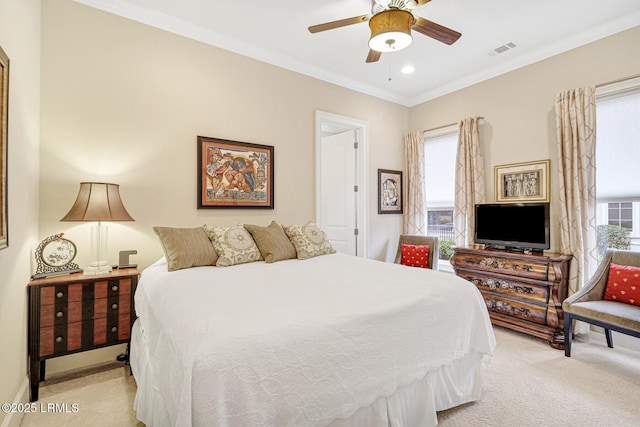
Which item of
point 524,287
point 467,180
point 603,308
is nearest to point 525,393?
point 603,308

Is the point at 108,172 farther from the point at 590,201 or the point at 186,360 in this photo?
the point at 590,201

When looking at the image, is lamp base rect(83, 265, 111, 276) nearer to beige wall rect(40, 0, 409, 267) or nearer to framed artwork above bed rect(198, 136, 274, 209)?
beige wall rect(40, 0, 409, 267)

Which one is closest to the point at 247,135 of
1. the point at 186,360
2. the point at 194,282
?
the point at 194,282

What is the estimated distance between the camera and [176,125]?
2.96m

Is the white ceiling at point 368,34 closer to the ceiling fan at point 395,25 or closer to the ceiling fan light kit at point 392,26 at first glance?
the ceiling fan at point 395,25

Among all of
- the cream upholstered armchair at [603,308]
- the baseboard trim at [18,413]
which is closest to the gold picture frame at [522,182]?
the cream upholstered armchair at [603,308]

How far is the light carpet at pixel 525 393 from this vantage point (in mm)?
1842

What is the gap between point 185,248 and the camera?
2.43 metres

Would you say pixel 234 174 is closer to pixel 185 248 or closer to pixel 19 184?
pixel 185 248

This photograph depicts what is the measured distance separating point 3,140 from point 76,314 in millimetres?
1278

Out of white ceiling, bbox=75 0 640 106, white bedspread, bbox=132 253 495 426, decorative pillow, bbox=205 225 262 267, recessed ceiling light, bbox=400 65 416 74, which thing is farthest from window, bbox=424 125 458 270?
decorative pillow, bbox=205 225 262 267

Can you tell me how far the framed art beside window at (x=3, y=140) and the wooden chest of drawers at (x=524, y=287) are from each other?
13.1ft

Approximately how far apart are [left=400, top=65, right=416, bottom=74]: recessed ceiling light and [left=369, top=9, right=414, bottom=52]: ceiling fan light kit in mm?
1701

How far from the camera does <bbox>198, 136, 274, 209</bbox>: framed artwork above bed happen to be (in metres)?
3.09
